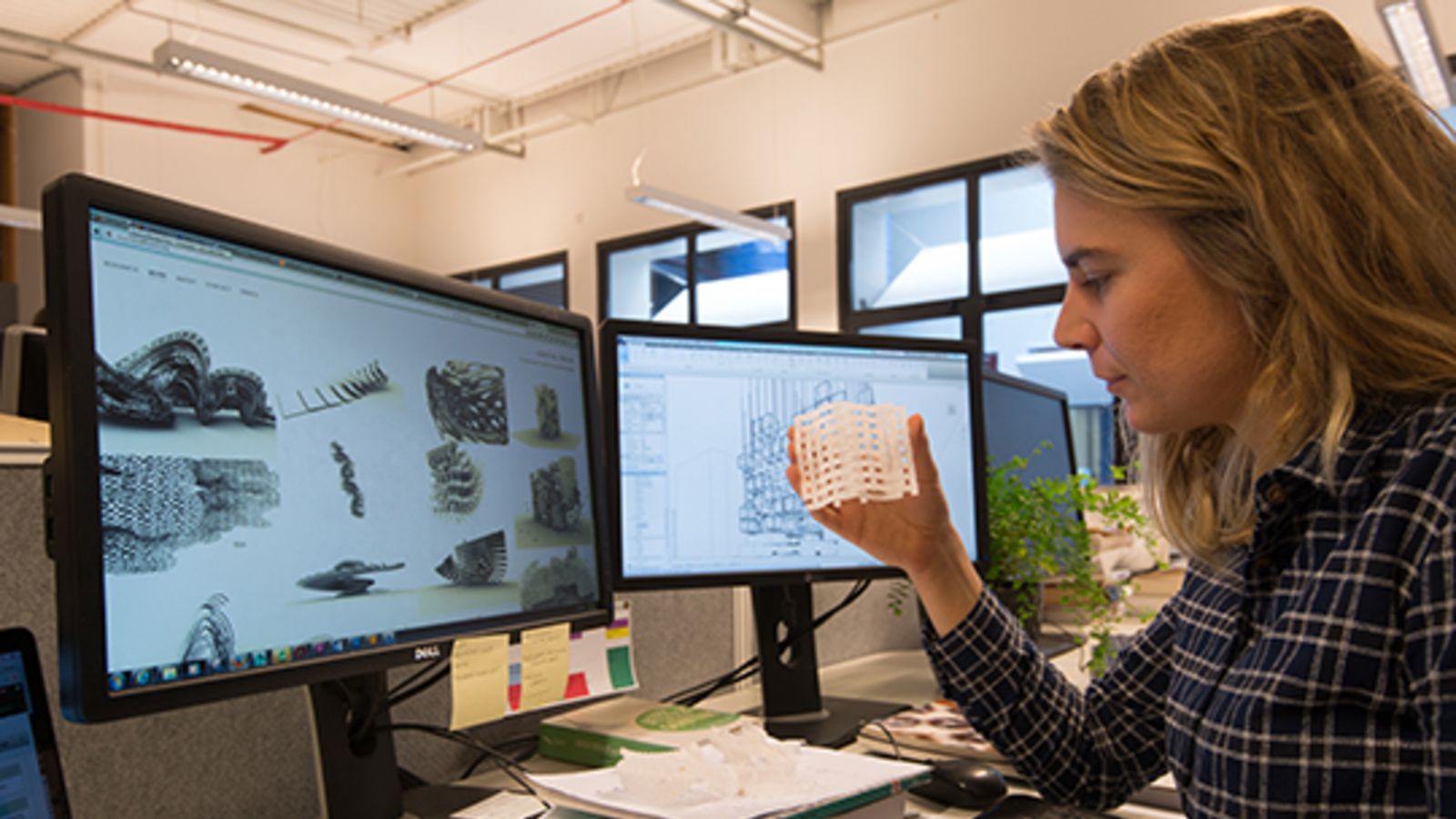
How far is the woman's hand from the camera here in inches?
37.3

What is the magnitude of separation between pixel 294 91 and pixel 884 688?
404 centimetres

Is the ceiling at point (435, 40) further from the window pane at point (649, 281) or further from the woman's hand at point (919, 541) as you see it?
the woman's hand at point (919, 541)

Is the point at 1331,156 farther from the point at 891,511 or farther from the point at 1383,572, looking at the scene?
the point at 891,511

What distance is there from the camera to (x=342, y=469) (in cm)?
75

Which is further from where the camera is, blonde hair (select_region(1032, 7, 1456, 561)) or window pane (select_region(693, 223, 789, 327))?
window pane (select_region(693, 223, 789, 327))

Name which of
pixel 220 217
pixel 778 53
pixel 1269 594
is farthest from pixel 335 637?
pixel 778 53

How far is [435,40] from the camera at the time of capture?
6.30 m

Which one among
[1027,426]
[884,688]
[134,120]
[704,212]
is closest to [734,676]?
[884,688]

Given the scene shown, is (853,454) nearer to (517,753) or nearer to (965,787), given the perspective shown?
(965,787)

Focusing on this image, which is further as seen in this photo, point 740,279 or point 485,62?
point 740,279

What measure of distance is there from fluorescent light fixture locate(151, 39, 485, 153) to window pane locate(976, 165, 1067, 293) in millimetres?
2599

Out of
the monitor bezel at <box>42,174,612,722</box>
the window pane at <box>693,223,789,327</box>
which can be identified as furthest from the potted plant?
the window pane at <box>693,223,789,327</box>

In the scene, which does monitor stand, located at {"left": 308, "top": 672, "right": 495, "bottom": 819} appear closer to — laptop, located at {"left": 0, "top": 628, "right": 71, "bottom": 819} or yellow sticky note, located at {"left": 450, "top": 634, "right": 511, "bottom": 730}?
yellow sticky note, located at {"left": 450, "top": 634, "right": 511, "bottom": 730}

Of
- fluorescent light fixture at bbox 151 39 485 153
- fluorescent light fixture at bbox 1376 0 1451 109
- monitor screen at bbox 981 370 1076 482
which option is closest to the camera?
monitor screen at bbox 981 370 1076 482
